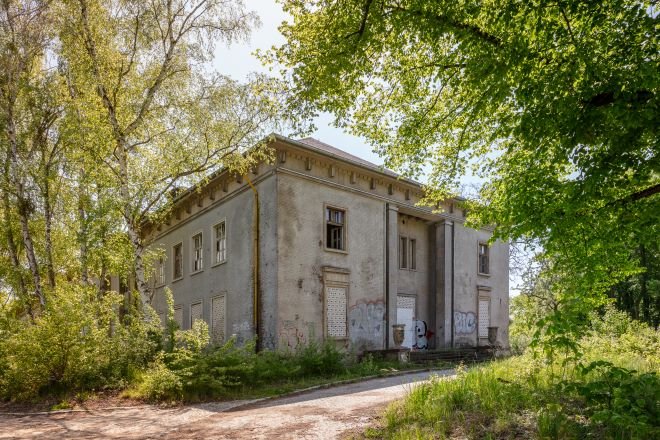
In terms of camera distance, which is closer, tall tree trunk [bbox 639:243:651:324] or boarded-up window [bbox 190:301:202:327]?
boarded-up window [bbox 190:301:202:327]

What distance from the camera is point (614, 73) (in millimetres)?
6246

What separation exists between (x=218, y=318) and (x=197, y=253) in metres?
3.73

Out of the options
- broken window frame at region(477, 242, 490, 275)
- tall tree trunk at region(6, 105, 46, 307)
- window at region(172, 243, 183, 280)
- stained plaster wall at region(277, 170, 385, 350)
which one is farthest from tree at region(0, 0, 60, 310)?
broken window frame at region(477, 242, 490, 275)

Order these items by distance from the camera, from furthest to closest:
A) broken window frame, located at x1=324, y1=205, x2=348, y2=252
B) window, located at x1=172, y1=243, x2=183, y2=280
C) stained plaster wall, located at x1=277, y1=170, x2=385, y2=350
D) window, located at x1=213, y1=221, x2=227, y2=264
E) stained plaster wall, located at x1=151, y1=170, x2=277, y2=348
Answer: window, located at x1=172, y1=243, x2=183, y2=280 → window, located at x1=213, y1=221, x2=227, y2=264 → broken window frame, located at x1=324, y1=205, x2=348, y2=252 → stained plaster wall, located at x1=151, y1=170, x2=277, y2=348 → stained plaster wall, located at x1=277, y1=170, x2=385, y2=350

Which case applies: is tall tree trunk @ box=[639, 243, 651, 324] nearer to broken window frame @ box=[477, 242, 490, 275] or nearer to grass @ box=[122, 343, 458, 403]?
broken window frame @ box=[477, 242, 490, 275]

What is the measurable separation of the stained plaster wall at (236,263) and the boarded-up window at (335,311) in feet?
7.32

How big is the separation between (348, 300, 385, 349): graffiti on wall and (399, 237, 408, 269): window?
3.47 m

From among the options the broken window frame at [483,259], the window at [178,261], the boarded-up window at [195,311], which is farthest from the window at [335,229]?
the broken window frame at [483,259]

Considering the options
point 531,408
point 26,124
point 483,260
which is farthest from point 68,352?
point 483,260

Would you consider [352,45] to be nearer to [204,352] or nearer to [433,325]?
[204,352]

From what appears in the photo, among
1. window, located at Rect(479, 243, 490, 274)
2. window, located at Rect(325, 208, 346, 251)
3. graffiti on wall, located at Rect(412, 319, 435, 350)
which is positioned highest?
window, located at Rect(325, 208, 346, 251)

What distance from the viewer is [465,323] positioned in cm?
2314

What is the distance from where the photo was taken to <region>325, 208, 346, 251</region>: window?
58.4 feet

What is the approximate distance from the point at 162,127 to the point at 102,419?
1018 centimetres
